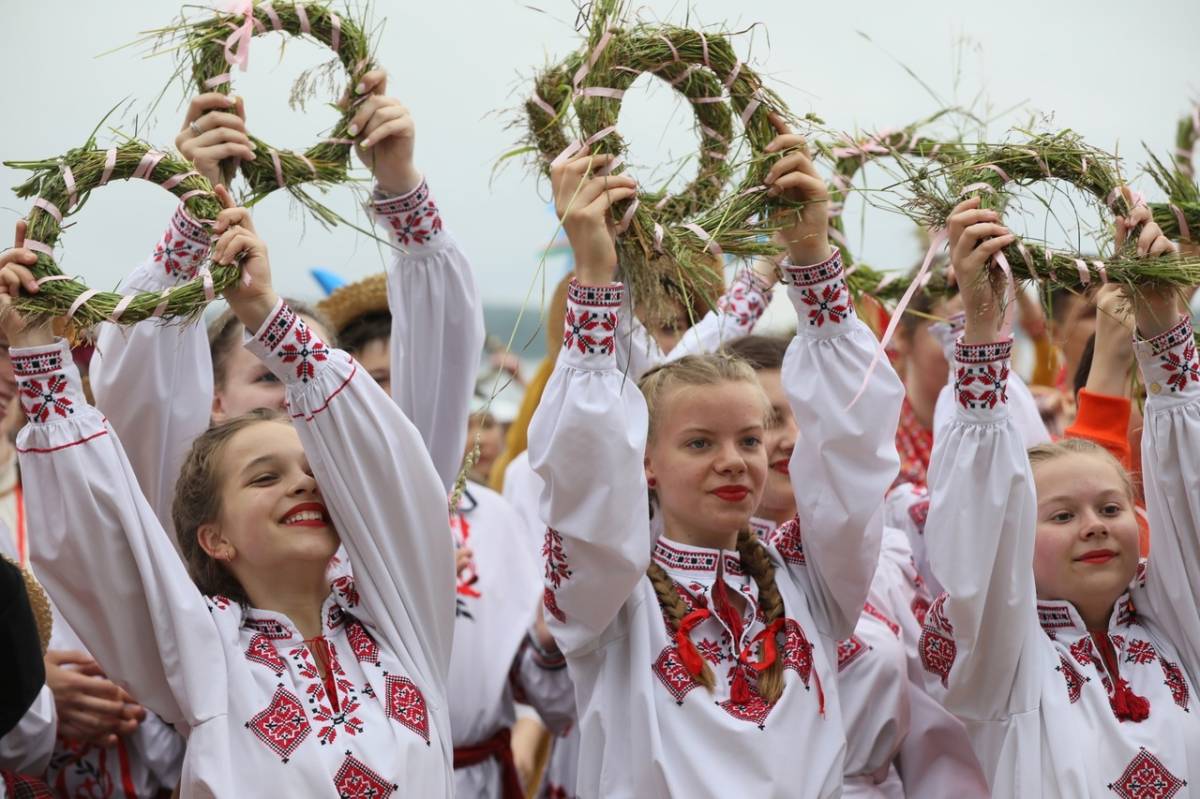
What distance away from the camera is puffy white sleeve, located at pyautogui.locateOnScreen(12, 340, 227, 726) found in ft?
9.20

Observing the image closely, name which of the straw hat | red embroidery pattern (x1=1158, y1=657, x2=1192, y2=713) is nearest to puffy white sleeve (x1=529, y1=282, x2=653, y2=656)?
red embroidery pattern (x1=1158, y1=657, x2=1192, y2=713)

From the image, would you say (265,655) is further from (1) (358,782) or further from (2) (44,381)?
(2) (44,381)

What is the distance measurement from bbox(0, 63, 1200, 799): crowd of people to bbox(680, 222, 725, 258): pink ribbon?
0.43 ft

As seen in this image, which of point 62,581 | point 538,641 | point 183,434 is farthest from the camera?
point 538,641

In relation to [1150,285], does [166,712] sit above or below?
below

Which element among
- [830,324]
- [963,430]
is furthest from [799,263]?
[963,430]

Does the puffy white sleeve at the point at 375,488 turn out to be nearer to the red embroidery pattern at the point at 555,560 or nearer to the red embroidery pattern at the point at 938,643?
the red embroidery pattern at the point at 555,560

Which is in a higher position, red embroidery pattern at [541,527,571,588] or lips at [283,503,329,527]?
red embroidery pattern at [541,527,571,588]

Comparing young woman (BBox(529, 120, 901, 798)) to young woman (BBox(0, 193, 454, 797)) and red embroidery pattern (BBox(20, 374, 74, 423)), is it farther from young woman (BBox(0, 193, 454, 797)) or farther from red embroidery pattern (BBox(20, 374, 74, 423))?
red embroidery pattern (BBox(20, 374, 74, 423))

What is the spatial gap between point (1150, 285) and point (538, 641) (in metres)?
1.97

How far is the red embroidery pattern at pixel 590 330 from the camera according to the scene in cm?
307

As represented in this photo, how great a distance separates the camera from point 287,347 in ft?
9.84

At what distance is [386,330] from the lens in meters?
4.49

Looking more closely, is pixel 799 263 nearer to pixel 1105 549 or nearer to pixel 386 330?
pixel 1105 549
